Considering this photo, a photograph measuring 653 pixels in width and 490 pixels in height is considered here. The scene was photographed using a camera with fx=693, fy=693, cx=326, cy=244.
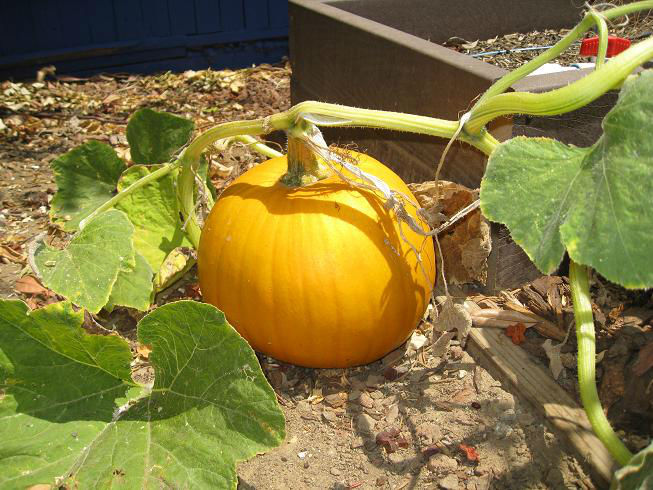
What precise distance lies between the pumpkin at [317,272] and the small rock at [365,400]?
99mm

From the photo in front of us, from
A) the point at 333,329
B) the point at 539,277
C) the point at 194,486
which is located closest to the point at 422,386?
the point at 333,329

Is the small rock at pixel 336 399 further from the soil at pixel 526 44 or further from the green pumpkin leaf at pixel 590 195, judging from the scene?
the soil at pixel 526 44

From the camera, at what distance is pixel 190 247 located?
2.26 m

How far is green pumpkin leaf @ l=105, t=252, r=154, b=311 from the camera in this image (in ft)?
6.54

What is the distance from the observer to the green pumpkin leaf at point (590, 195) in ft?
4.01

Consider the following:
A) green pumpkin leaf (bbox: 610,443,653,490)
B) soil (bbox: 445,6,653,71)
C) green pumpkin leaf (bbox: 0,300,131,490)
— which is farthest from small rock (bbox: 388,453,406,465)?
soil (bbox: 445,6,653,71)

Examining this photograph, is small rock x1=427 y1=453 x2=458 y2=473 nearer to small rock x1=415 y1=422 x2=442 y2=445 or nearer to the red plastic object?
small rock x1=415 y1=422 x2=442 y2=445

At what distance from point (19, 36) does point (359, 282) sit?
341 cm

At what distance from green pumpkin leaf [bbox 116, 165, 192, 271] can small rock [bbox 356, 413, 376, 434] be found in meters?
0.87

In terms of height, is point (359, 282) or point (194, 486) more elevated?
point (359, 282)

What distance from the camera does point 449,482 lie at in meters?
1.53

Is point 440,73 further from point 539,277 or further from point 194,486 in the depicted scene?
point 194,486

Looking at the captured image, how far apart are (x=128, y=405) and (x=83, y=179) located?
103 cm

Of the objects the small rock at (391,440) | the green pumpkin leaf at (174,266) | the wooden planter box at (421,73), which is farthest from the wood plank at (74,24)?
the small rock at (391,440)
